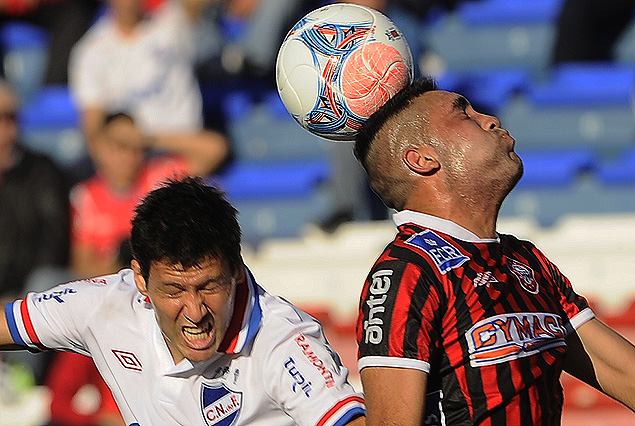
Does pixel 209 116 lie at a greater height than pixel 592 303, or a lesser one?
greater

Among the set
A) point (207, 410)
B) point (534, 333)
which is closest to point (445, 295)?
point (534, 333)

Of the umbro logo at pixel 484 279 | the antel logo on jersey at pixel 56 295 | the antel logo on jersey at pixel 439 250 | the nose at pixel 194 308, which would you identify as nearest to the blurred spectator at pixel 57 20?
the antel logo on jersey at pixel 56 295

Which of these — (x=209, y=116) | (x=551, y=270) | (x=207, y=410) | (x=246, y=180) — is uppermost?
(x=209, y=116)

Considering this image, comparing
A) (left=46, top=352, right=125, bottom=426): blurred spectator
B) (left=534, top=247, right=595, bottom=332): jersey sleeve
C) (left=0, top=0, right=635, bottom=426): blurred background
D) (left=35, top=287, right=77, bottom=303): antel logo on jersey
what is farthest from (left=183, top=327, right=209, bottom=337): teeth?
(left=0, top=0, right=635, bottom=426): blurred background

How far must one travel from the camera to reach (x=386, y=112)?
2.88m

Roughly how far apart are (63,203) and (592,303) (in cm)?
387

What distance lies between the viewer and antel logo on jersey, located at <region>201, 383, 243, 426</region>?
290 centimetres

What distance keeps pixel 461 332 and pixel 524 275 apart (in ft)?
1.05

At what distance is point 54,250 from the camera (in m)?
7.36

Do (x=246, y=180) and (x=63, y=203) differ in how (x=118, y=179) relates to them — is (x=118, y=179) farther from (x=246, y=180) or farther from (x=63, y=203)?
(x=246, y=180)

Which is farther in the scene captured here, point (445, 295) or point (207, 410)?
point (207, 410)

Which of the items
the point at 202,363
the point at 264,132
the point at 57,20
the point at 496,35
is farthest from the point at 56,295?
the point at 57,20

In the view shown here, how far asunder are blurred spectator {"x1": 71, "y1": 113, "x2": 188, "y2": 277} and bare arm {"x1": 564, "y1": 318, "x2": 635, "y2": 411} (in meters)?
4.87

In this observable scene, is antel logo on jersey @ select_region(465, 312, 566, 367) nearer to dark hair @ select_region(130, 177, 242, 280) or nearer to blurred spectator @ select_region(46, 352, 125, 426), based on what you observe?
dark hair @ select_region(130, 177, 242, 280)
